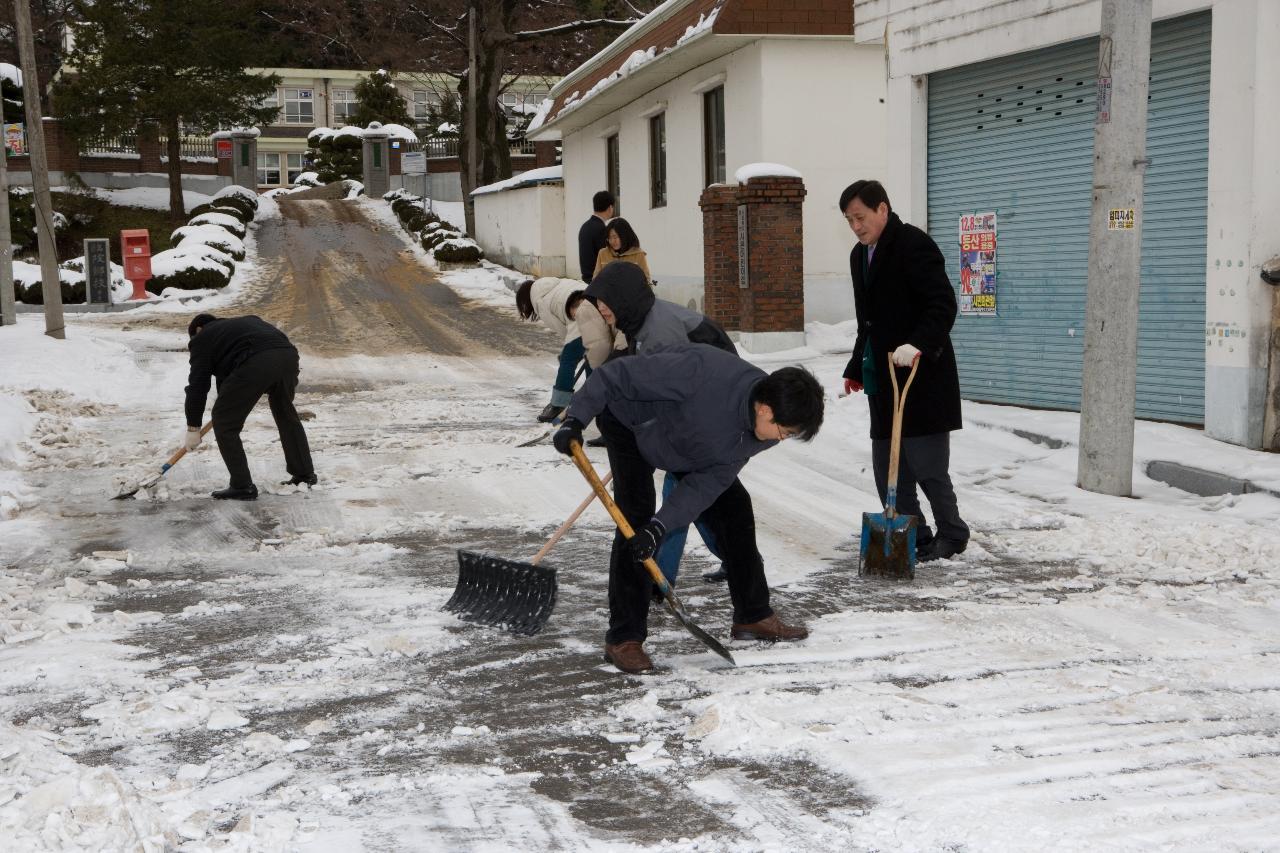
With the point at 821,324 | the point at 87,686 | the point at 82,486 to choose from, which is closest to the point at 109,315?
the point at 821,324

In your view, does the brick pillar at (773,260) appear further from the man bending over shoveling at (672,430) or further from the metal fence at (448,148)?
the metal fence at (448,148)

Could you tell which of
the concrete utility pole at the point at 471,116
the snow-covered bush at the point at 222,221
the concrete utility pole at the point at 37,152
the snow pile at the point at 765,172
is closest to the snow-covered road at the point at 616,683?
the snow pile at the point at 765,172

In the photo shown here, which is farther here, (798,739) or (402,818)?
(798,739)

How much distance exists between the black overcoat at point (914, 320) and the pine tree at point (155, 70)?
111 ft

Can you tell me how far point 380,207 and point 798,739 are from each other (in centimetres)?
4399

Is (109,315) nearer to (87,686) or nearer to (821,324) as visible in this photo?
(821,324)

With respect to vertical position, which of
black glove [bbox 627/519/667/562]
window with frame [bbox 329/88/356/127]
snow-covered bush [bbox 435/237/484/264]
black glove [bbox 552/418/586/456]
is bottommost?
black glove [bbox 627/519/667/562]

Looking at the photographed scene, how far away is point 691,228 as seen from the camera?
21.1 metres

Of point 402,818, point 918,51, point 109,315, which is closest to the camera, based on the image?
point 402,818

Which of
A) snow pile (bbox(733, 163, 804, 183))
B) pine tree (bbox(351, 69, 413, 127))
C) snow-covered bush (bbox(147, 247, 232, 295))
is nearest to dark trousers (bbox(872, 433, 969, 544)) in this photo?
snow pile (bbox(733, 163, 804, 183))

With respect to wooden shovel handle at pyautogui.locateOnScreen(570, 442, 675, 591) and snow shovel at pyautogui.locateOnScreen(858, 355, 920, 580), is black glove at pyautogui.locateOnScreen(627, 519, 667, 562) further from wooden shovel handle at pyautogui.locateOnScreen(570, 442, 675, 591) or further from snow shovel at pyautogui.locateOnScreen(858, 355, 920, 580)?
snow shovel at pyautogui.locateOnScreen(858, 355, 920, 580)

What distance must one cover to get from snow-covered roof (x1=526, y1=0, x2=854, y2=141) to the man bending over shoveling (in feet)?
44.7

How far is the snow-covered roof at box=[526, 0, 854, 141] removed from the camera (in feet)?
57.8

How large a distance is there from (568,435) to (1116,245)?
4.98 m
